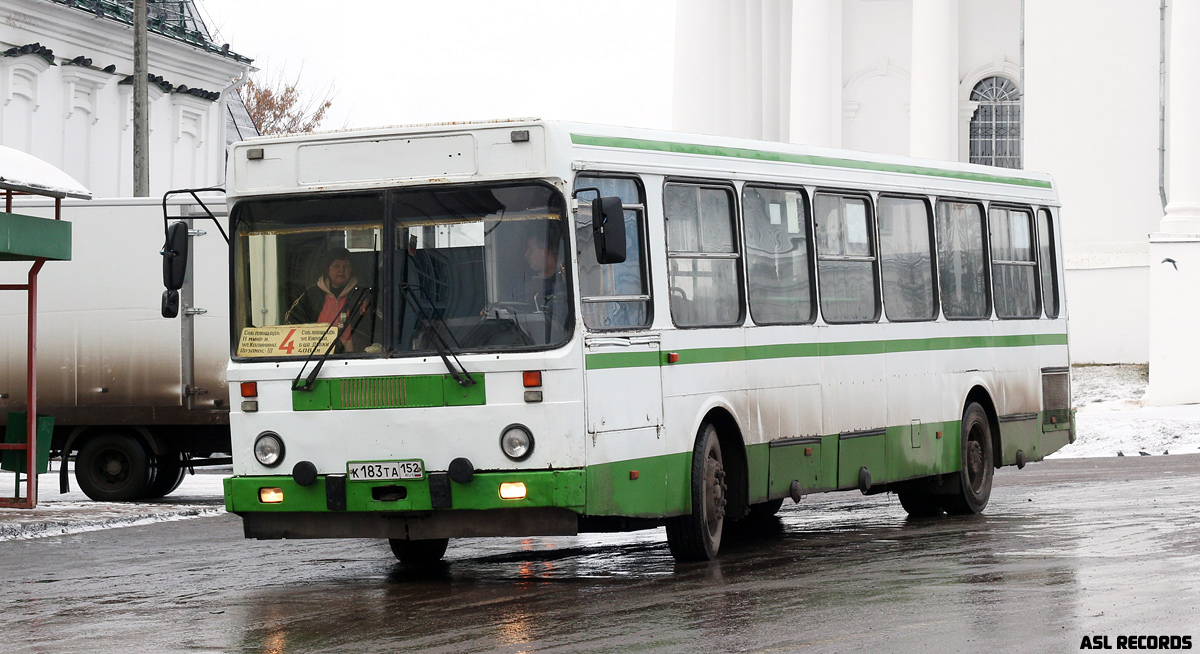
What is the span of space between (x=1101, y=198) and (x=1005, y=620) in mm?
27972

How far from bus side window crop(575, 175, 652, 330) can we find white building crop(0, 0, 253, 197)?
19027 mm

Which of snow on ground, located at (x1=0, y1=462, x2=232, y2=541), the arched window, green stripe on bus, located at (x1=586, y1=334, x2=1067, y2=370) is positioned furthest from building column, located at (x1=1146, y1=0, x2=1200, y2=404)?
snow on ground, located at (x1=0, y1=462, x2=232, y2=541)

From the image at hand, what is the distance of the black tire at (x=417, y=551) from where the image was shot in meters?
12.7

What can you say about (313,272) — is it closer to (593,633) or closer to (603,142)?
(603,142)

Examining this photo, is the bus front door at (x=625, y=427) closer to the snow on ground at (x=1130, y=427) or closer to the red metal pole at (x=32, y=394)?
the red metal pole at (x=32, y=394)

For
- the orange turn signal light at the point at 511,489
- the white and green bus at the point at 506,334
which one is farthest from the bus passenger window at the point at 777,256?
the orange turn signal light at the point at 511,489

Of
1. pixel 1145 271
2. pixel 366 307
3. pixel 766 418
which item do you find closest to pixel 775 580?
pixel 766 418

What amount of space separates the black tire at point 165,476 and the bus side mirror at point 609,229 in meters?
10.8

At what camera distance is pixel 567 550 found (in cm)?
1343

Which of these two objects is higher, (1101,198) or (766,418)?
(1101,198)

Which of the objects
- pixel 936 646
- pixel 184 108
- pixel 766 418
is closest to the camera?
pixel 936 646

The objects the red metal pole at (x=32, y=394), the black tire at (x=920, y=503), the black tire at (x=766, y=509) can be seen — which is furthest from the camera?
the red metal pole at (x=32, y=394)

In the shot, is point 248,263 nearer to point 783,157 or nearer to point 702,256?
point 702,256

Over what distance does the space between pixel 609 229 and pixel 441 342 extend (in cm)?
121
